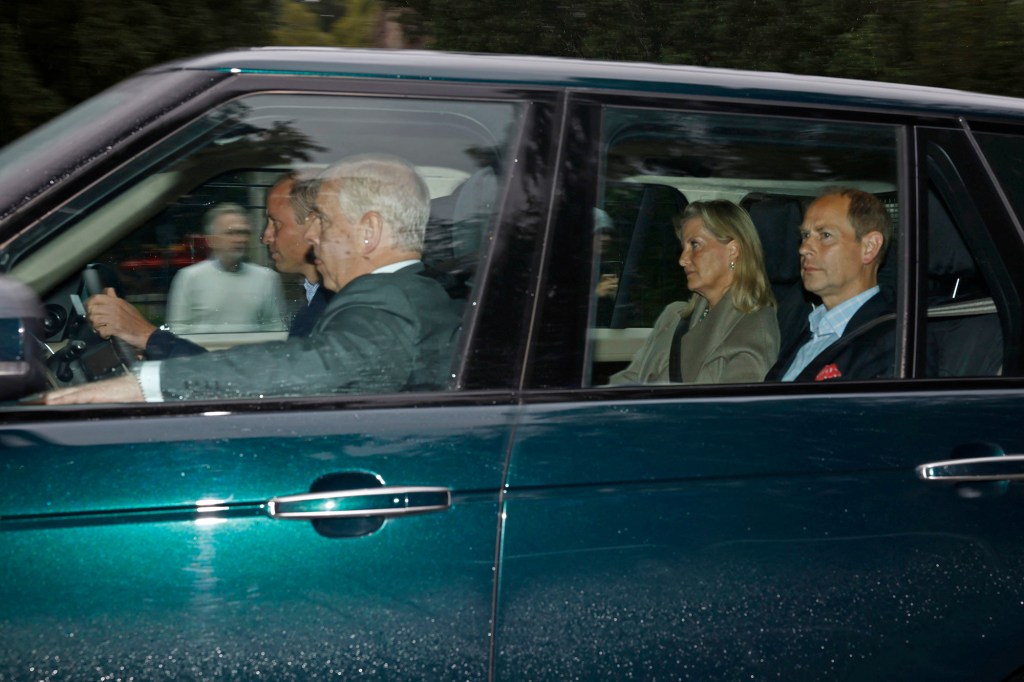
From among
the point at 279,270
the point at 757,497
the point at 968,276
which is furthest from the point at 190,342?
the point at 968,276

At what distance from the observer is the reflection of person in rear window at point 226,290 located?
2.74 metres

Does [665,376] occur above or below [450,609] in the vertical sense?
above

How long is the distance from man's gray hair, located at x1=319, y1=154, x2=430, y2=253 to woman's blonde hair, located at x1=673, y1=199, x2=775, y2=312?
102 cm

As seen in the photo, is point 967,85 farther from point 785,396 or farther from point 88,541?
point 88,541

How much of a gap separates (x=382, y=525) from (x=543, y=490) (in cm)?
28

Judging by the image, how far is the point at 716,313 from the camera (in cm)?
309

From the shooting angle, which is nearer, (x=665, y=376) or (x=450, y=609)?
(x=450, y=609)

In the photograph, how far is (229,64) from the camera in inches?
82.9

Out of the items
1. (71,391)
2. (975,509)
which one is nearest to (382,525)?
(71,391)

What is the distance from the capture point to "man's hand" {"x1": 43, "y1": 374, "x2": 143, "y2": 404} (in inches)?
79.8

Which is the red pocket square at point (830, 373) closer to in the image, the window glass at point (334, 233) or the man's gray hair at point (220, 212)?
the window glass at point (334, 233)

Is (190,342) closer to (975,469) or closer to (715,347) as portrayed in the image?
(715,347)

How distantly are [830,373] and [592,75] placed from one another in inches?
31.5

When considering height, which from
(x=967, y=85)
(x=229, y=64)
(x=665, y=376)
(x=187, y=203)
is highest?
(x=967, y=85)
